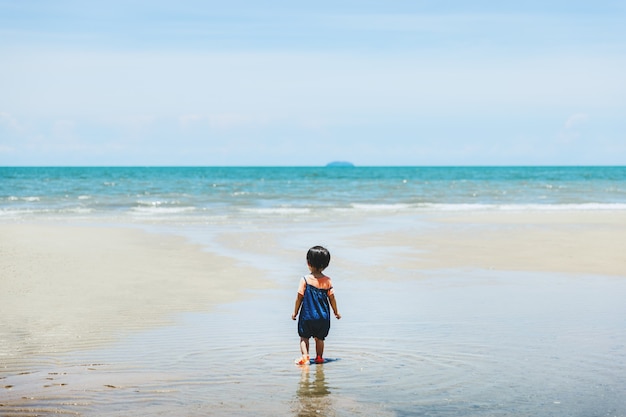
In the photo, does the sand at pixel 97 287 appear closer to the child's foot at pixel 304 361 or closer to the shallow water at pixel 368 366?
the shallow water at pixel 368 366

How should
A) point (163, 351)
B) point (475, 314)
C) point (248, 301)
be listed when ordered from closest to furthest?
point (163, 351)
point (475, 314)
point (248, 301)

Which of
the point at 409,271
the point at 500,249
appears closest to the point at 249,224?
the point at 500,249

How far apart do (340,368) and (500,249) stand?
9.69 m

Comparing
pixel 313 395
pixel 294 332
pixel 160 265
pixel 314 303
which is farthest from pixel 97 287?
pixel 313 395

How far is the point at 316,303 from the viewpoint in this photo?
7062 millimetres

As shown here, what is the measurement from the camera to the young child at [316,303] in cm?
693

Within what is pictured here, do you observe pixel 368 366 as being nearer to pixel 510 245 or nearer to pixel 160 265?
pixel 160 265

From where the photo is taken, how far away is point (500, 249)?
15672 millimetres

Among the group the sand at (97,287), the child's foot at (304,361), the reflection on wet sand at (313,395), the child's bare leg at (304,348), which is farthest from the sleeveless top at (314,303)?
the sand at (97,287)

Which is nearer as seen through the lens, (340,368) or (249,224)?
(340,368)

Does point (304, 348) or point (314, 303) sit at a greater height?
point (314, 303)

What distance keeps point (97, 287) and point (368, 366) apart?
5.45 meters

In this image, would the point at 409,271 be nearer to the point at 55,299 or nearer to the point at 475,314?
the point at 475,314

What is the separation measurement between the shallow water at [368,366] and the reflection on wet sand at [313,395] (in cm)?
2
